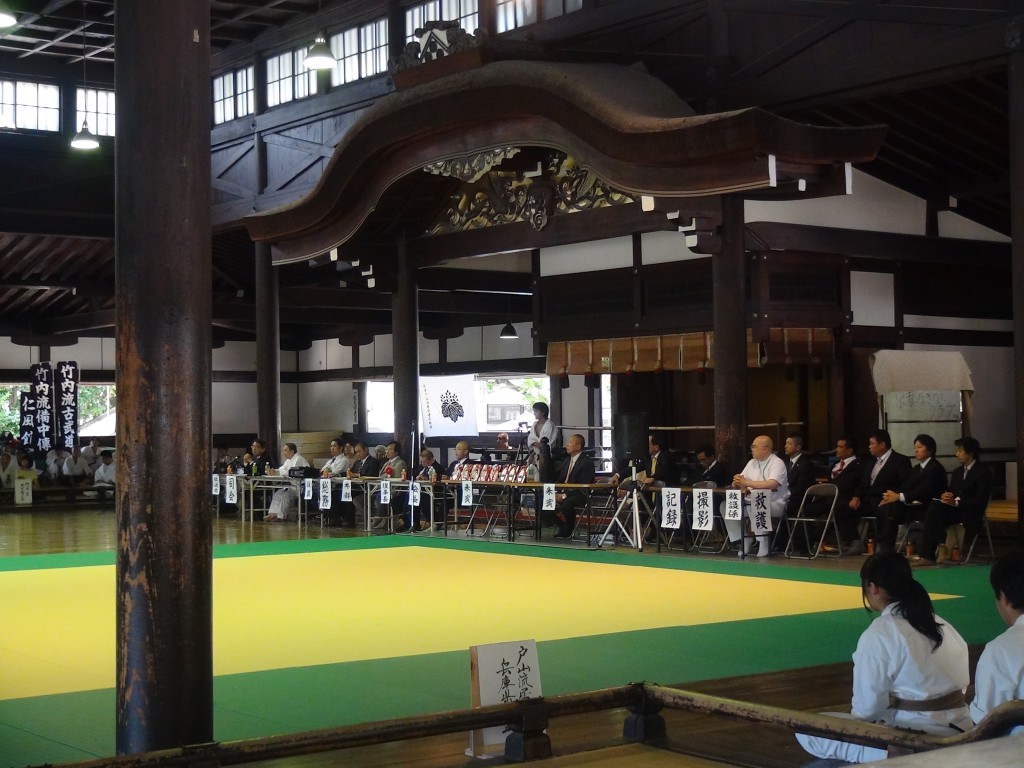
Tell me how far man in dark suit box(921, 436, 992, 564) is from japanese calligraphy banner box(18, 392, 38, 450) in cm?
1680

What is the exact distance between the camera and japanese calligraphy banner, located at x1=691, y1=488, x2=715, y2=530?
11.0 meters

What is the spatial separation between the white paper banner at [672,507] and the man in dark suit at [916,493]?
179cm

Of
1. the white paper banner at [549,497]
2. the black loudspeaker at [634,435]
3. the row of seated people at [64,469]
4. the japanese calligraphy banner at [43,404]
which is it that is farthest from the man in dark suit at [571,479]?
the japanese calligraphy banner at [43,404]

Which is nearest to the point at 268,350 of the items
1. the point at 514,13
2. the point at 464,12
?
the point at 464,12

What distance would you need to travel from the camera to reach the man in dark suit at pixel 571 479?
12.8 metres

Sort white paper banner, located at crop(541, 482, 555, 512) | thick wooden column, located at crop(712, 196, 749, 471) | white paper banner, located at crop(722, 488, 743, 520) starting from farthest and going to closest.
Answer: white paper banner, located at crop(541, 482, 555, 512) → thick wooden column, located at crop(712, 196, 749, 471) → white paper banner, located at crop(722, 488, 743, 520)

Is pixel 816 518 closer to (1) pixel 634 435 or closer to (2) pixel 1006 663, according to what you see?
(1) pixel 634 435

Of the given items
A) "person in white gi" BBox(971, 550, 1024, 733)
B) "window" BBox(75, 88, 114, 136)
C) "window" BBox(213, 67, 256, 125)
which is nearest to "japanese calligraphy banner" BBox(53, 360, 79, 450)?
"window" BBox(75, 88, 114, 136)

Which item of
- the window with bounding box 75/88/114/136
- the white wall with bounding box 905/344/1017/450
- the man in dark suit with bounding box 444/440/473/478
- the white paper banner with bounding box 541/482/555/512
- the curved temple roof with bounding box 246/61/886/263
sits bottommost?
the white paper banner with bounding box 541/482/555/512

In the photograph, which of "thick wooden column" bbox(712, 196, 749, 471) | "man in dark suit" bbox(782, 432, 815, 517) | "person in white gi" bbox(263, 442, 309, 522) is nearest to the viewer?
"man in dark suit" bbox(782, 432, 815, 517)

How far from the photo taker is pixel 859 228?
13203 millimetres

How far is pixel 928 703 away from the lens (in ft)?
12.0

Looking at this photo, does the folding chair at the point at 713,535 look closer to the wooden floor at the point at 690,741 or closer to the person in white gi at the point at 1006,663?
the wooden floor at the point at 690,741

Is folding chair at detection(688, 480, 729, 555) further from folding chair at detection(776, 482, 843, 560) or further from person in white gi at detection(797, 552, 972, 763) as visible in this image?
person in white gi at detection(797, 552, 972, 763)
